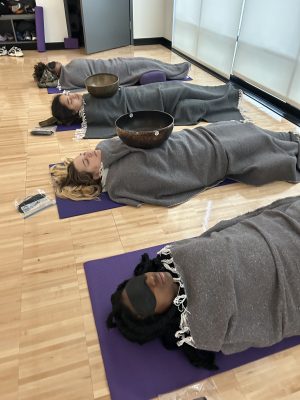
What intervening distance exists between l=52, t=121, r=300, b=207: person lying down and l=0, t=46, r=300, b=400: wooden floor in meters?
0.07

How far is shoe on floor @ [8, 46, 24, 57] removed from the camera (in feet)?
14.7

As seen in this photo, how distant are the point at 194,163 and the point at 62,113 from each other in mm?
1324

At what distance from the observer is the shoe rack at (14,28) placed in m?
4.38

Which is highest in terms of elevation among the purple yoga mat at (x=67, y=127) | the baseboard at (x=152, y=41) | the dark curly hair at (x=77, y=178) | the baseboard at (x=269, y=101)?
the dark curly hair at (x=77, y=178)

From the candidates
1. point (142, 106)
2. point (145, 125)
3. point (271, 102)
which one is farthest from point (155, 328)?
point (271, 102)

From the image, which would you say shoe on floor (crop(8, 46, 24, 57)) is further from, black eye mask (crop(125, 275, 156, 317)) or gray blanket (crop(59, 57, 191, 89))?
black eye mask (crop(125, 275, 156, 317))

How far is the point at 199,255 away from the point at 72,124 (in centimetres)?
202

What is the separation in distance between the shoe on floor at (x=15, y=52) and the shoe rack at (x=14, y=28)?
0.49 ft

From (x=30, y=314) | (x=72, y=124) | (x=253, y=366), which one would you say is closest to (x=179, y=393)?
(x=253, y=366)

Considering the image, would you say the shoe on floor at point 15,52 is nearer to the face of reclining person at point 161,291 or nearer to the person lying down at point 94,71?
the person lying down at point 94,71

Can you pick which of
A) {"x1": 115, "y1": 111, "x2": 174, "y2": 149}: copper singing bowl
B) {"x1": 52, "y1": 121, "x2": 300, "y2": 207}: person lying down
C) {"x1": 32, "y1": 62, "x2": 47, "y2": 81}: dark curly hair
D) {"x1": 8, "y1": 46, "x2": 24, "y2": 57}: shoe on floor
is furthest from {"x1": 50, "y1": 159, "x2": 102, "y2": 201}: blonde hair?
{"x1": 8, "y1": 46, "x2": 24, "y2": 57}: shoe on floor

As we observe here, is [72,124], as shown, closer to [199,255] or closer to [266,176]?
[266,176]

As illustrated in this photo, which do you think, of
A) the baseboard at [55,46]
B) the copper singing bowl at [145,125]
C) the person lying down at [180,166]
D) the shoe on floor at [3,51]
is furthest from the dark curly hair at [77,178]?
the baseboard at [55,46]

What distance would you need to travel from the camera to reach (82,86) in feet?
11.0
